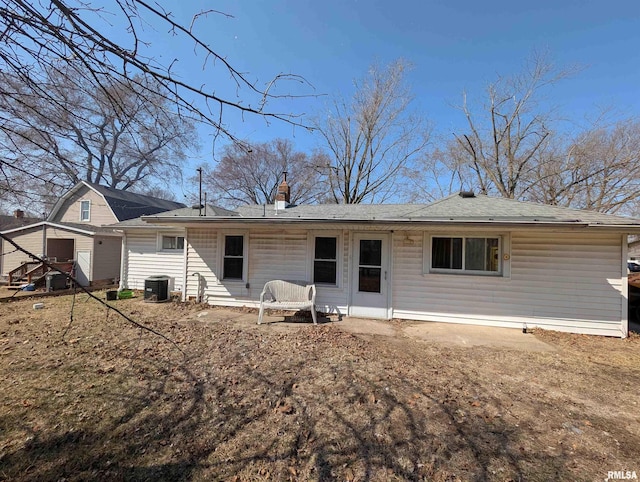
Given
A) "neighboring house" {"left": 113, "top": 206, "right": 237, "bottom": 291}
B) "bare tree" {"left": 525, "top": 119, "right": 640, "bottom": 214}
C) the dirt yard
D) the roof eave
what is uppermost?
"bare tree" {"left": 525, "top": 119, "right": 640, "bottom": 214}

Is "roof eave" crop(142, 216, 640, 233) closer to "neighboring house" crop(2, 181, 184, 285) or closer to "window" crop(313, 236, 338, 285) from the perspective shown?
"window" crop(313, 236, 338, 285)

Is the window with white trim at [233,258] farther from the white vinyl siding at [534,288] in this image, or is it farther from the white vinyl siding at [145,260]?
the white vinyl siding at [534,288]

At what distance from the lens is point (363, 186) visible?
20.8m

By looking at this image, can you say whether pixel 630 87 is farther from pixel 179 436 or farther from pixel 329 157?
pixel 179 436

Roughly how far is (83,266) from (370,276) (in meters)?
12.5

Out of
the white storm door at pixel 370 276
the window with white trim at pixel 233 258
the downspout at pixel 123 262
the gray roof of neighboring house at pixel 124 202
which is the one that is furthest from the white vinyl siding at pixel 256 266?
the gray roof of neighboring house at pixel 124 202

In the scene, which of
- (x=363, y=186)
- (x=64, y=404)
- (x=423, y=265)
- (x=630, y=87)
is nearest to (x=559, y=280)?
(x=423, y=265)

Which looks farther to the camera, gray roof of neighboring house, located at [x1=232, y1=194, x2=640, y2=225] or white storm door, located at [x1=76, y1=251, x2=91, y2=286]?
white storm door, located at [x1=76, y1=251, x2=91, y2=286]

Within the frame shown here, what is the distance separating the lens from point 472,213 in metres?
6.82

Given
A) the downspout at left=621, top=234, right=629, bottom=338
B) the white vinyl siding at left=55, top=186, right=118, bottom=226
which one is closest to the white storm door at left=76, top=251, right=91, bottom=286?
the white vinyl siding at left=55, top=186, right=118, bottom=226

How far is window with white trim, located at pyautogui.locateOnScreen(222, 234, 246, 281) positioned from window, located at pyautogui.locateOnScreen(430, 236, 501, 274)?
5.22 metres

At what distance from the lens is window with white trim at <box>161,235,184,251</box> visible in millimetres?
10672

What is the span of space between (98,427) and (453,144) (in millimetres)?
22043

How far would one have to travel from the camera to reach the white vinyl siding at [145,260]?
34.6 ft
